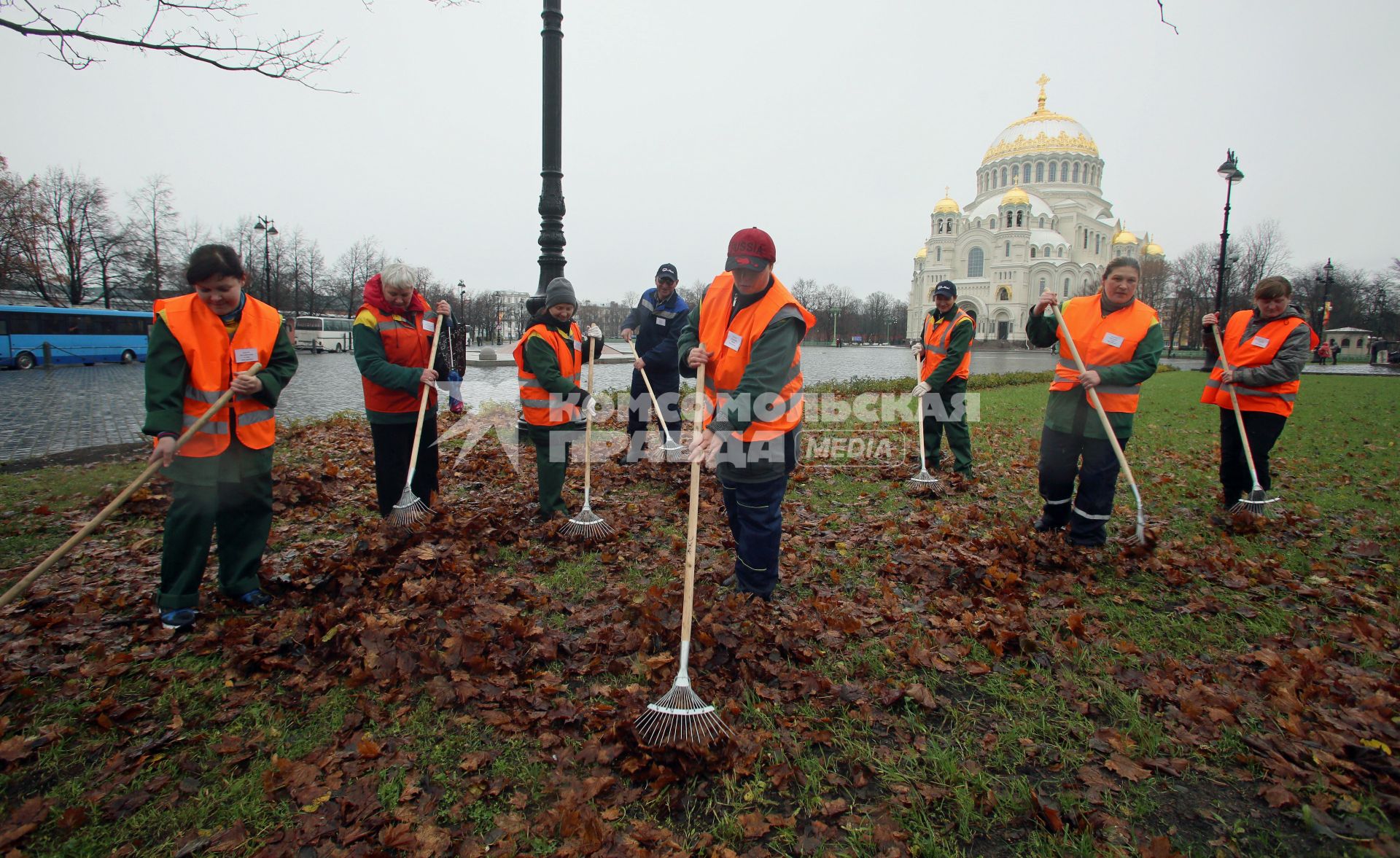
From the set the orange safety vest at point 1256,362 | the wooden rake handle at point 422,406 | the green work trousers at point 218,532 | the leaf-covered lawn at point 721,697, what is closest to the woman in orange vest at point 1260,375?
the orange safety vest at point 1256,362

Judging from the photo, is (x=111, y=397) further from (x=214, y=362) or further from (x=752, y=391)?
(x=752, y=391)

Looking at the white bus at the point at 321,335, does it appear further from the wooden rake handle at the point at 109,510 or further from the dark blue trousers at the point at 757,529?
the dark blue trousers at the point at 757,529

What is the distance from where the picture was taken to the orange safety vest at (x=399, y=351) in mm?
5043

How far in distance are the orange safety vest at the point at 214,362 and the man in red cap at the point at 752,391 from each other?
2620 millimetres

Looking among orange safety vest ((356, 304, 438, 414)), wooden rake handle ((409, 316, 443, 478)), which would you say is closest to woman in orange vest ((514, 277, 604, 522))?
wooden rake handle ((409, 316, 443, 478))

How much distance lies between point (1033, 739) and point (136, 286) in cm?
5953

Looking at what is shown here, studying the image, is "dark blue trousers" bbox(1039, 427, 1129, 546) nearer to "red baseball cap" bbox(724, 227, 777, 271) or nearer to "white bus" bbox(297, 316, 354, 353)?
"red baseball cap" bbox(724, 227, 777, 271)

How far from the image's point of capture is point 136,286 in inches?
1774

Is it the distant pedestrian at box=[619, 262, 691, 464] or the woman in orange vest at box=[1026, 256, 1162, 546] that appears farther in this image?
the distant pedestrian at box=[619, 262, 691, 464]

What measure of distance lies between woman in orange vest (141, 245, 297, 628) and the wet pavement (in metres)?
1.95

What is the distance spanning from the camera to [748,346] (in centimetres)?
361

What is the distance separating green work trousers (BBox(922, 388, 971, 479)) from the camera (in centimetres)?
736

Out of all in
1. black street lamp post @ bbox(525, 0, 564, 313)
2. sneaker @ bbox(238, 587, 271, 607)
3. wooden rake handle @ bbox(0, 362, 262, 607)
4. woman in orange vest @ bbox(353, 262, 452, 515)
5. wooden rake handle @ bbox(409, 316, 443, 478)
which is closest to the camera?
wooden rake handle @ bbox(0, 362, 262, 607)

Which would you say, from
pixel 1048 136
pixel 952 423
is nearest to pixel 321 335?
pixel 952 423
